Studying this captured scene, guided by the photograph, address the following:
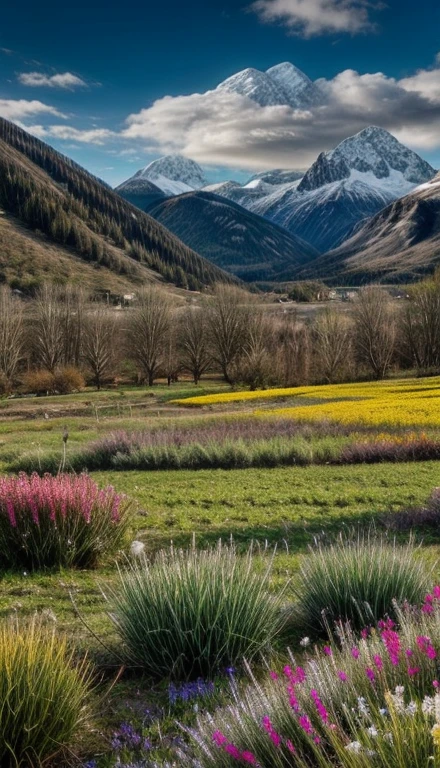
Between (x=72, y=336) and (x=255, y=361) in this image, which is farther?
(x=72, y=336)

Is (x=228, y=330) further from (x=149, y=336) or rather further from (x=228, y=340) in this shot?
(x=149, y=336)

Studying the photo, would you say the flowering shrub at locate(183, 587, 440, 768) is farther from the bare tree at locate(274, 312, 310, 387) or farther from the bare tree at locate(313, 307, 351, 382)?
the bare tree at locate(313, 307, 351, 382)

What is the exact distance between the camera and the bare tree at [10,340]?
59.8 m

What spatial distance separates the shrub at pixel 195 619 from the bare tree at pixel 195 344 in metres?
57.8

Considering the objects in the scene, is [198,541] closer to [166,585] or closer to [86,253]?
[166,585]

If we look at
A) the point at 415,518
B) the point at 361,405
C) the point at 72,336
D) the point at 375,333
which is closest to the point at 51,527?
the point at 415,518

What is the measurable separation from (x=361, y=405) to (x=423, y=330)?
3206cm

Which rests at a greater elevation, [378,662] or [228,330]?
[228,330]

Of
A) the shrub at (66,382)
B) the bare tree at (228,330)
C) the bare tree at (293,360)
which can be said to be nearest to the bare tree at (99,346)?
the shrub at (66,382)

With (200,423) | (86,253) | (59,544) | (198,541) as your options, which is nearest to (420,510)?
(198,541)

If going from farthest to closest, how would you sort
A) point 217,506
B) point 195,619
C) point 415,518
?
point 217,506, point 415,518, point 195,619

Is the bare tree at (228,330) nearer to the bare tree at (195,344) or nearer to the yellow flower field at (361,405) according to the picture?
the bare tree at (195,344)

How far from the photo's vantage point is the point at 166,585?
15.9 ft

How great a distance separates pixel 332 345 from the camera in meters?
55.5
